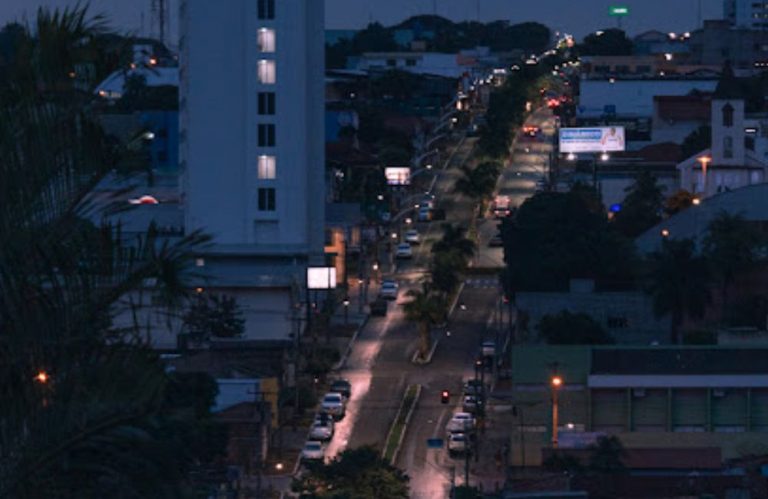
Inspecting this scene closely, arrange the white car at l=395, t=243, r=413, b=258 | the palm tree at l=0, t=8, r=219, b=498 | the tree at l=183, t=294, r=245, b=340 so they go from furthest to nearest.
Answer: the white car at l=395, t=243, r=413, b=258 → the tree at l=183, t=294, r=245, b=340 → the palm tree at l=0, t=8, r=219, b=498

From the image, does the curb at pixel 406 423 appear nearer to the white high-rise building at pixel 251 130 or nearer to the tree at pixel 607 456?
the tree at pixel 607 456

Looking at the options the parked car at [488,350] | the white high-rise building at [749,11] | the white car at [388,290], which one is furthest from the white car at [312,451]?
the white high-rise building at [749,11]

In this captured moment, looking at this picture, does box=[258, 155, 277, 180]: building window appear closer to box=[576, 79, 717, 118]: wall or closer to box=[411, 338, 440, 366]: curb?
box=[411, 338, 440, 366]: curb

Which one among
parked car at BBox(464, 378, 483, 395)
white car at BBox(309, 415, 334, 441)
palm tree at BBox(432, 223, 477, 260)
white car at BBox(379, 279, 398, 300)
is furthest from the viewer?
palm tree at BBox(432, 223, 477, 260)

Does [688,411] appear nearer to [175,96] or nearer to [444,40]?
[175,96]

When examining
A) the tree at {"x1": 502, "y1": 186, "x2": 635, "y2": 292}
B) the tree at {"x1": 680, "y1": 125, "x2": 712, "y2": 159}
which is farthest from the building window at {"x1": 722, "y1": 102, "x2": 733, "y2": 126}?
the tree at {"x1": 502, "y1": 186, "x2": 635, "y2": 292}

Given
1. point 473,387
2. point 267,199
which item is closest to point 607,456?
point 473,387

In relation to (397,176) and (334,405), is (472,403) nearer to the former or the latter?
(334,405)
